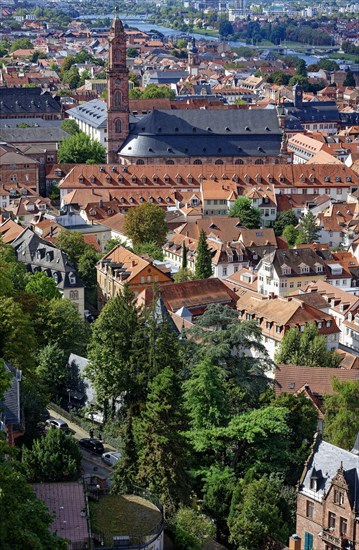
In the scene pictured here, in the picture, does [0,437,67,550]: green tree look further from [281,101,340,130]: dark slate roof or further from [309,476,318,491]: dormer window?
[281,101,340,130]: dark slate roof

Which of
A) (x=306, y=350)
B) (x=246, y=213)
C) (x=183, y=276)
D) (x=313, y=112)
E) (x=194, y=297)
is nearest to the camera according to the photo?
(x=306, y=350)

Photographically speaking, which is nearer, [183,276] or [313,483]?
[313,483]

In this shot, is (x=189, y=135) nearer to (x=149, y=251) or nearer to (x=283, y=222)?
(x=283, y=222)

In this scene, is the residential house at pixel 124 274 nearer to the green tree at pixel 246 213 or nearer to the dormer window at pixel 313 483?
the green tree at pixel 246 213

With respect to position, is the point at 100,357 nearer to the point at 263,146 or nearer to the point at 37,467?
the point at 37,467

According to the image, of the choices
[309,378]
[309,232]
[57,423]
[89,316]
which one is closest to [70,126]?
[309,232]

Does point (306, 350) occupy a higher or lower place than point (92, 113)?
higher

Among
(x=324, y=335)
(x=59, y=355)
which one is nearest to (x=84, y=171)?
(x=324, y=335)
